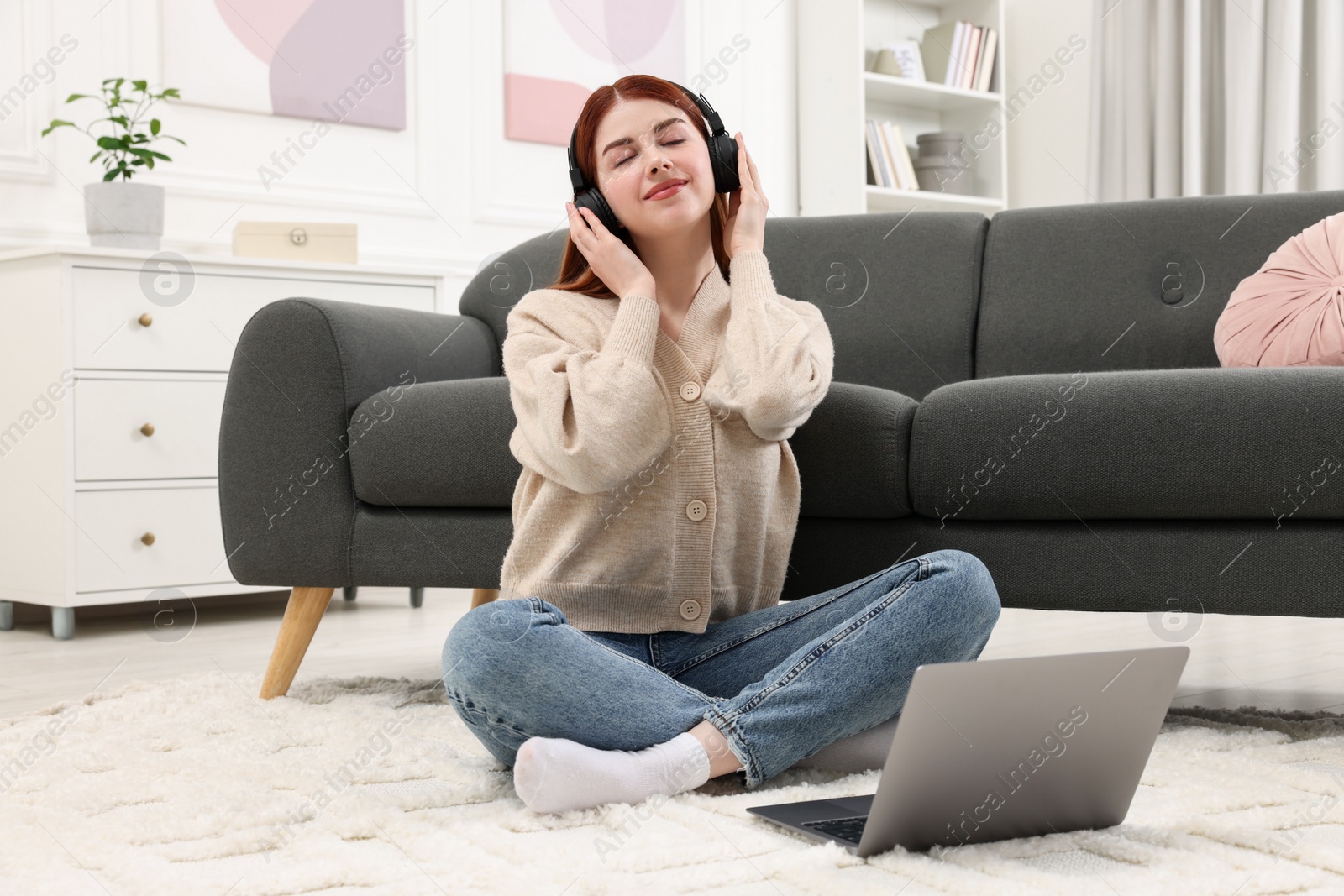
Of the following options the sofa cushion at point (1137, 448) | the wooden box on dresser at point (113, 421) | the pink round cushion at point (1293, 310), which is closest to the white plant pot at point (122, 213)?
the wooden box on dresser at point (113, 421)

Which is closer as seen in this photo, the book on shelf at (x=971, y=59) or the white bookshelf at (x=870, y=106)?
the white bookshelf at (x=870, y=106)

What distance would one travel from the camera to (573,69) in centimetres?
353

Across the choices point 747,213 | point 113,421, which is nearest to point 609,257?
point 747,213

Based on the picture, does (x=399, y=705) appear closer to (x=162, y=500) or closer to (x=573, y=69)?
(x=162, y=500)

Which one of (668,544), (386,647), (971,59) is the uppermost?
(971,59)

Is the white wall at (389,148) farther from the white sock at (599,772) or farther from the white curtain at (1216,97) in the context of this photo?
the white sock at (599,772)

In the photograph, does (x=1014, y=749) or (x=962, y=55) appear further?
(x=962, y=55)

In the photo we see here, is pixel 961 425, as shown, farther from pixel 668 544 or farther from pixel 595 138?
pixel 595 138

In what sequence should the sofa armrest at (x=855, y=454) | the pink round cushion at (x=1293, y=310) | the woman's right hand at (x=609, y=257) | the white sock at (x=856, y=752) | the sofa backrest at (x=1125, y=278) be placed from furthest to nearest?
the sofa backrest at (x=1125, y=278)
the pink round cushion at (x=1293, y=310)
the sofa armrest at (x=855, y=454)
the woman's right hand at (x=609, y=257)
the white sock at (x=856, y=752)

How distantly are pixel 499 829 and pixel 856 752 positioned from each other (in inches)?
14.7

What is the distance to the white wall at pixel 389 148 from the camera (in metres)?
2.69

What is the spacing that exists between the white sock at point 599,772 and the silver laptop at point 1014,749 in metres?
0.14

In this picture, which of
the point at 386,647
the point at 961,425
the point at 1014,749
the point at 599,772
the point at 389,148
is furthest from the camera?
the point at 389,148

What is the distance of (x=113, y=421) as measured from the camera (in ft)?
8.15
